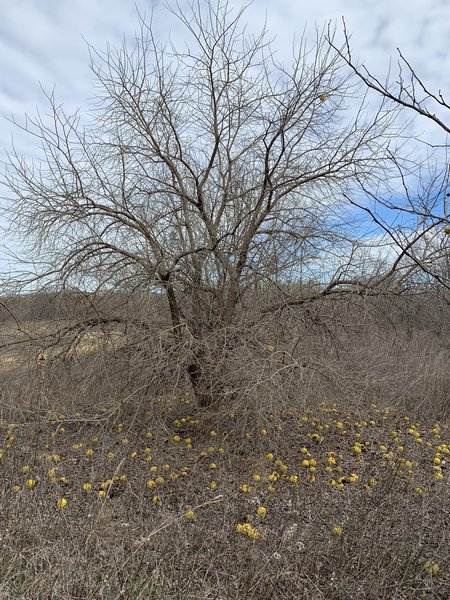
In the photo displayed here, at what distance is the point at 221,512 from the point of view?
13.1 ft

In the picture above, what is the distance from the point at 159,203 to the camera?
6.75 meters

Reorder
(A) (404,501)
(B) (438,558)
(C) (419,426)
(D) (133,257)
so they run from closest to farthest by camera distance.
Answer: (B) (438,558) → (A) (404,501) → (D) (133,257) → (C) (419,426)

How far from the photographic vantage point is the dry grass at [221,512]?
2.77m

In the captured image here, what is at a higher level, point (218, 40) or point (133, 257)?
point (218, 40)

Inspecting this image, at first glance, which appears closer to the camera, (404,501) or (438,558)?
(438,558)

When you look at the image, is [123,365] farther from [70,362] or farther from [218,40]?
[218,40]

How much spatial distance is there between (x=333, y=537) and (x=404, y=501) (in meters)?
0.98

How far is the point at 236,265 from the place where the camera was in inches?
252

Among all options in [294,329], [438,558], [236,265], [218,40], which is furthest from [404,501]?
[218,40]

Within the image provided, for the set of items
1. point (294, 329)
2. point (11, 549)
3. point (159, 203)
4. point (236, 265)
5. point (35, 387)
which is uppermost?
point (159, 203)

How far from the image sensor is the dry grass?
9.07 feet

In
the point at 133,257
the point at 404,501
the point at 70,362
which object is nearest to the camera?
the point at 404,501

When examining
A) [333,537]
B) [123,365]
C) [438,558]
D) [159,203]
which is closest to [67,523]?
[333,537]

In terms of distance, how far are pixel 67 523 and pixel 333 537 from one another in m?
1.82
